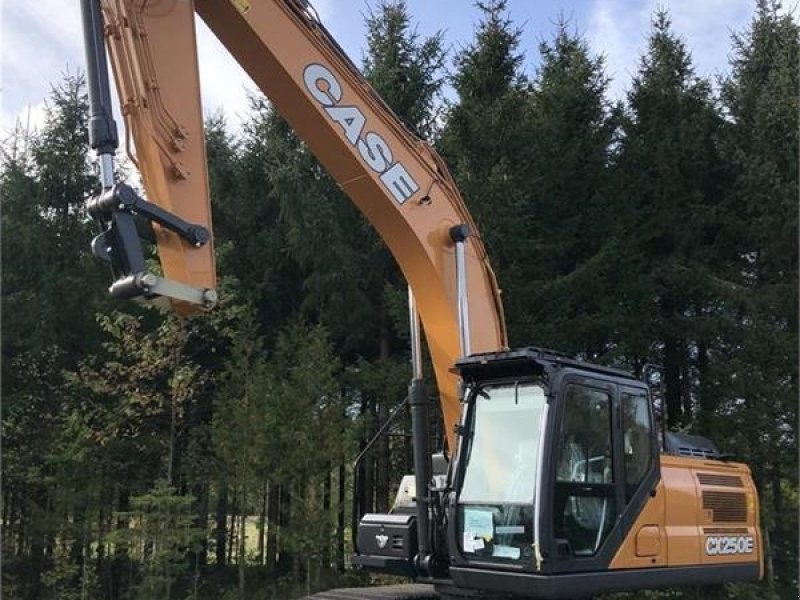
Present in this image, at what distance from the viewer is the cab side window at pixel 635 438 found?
539 cm

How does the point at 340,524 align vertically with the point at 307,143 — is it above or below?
below

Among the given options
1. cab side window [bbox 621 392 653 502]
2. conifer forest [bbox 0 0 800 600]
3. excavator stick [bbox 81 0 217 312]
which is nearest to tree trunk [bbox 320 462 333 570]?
conifer forest [bbox 0 0 800 600]

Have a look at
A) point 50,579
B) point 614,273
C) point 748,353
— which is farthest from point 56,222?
point 748,353

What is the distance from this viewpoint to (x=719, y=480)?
20.7 feet

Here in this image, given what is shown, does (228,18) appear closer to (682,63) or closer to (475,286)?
(475,286)

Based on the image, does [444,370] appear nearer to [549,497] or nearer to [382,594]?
[549,497]

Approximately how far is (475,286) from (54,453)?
9.46 metres

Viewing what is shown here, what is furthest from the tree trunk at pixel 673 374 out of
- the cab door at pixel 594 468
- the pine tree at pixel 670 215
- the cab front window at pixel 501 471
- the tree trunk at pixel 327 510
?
the cab front window at pixel 501 471

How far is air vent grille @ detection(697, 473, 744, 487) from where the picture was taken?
6.13m

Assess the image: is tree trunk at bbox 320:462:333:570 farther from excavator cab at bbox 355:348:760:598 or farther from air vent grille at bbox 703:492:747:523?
air vent grille at bbox 703:492:747:523

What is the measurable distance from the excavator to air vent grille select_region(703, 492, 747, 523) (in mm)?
18

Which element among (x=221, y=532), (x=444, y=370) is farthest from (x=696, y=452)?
(x=221, y=532)

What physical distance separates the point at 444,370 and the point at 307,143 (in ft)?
6.29

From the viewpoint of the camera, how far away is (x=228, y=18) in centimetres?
547
